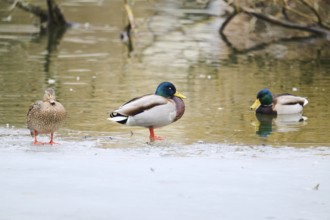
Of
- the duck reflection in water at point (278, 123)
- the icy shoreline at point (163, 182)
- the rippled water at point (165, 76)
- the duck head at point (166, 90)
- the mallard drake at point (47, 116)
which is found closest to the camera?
the icy shoreline at point (163, 182)

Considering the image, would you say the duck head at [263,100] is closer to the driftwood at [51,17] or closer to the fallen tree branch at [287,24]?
the fallen tree branch at [287,24]

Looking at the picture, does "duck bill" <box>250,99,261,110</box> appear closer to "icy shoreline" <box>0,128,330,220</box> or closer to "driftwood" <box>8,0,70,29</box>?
"icy shoreline" <box>0,128,330,220</box>

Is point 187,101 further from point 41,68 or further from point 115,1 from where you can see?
point 115,1

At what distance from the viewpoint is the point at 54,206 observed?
8.56m

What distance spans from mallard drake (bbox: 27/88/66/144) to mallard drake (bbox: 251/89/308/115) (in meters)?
4.30

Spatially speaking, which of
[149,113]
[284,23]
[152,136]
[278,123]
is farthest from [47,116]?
[284,23]

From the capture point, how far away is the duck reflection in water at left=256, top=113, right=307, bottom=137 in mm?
13234

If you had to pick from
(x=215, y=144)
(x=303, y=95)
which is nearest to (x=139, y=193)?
(x=215, y=144)

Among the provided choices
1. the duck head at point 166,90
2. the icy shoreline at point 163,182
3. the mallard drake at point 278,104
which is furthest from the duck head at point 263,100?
the icy shoreline at point 163,182

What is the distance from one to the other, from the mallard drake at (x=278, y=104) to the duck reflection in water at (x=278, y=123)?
0.09m

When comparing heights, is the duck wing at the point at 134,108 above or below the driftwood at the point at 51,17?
below

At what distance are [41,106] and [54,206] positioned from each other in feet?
9.84

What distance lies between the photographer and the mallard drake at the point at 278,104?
48.3 ft

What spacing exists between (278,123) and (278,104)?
95 cm
